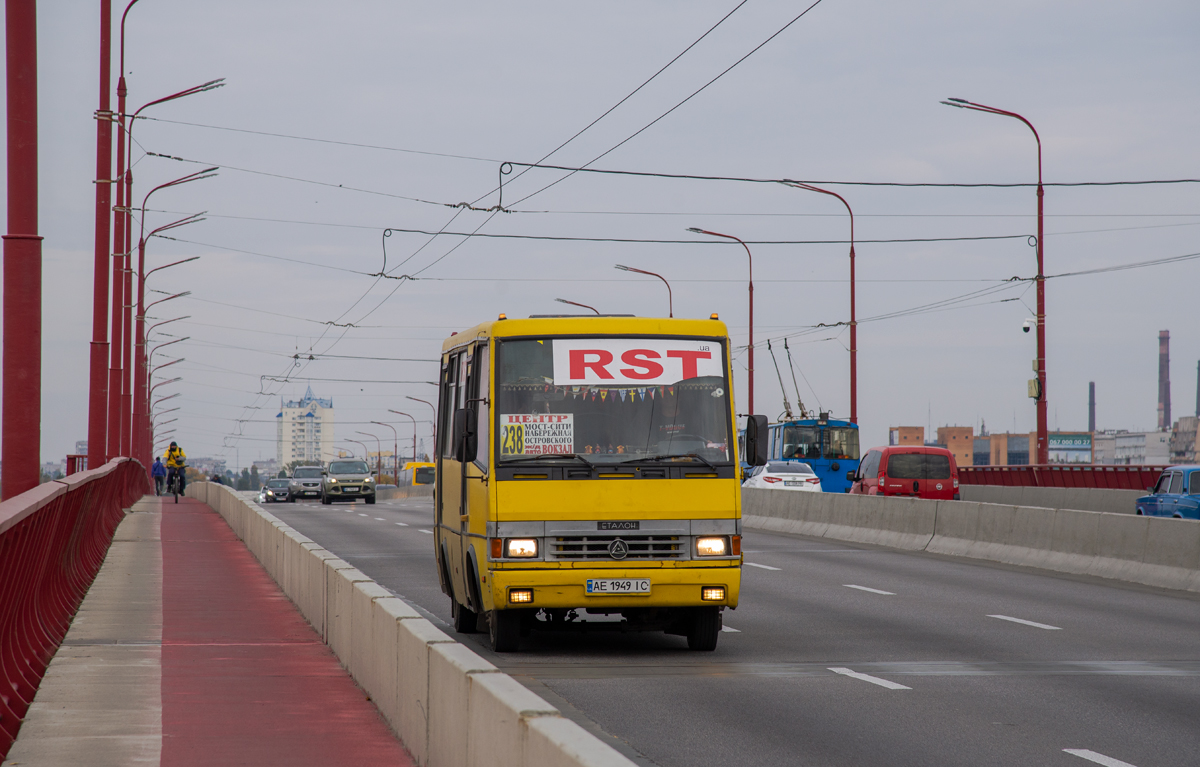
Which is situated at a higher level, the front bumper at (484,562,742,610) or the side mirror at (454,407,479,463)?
the side mirror at (454,407,479,463)

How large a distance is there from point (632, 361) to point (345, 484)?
4389cm

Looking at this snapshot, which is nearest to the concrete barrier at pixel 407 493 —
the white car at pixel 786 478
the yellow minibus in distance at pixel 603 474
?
the white car at pixel 786 478

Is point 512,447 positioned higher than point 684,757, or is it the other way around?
point 512,447

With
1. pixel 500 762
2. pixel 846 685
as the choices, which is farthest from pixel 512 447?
pixel 500 762

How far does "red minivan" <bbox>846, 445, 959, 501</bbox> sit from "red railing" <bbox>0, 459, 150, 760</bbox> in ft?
61.9

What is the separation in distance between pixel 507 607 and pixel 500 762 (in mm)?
6168

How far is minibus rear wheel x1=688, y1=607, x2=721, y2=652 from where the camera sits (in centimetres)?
1216

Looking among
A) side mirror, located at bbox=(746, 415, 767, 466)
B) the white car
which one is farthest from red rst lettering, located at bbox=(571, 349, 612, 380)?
the white car

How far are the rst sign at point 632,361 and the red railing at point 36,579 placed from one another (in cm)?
401

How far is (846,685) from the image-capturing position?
33.7 feet

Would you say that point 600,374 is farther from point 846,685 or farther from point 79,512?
point 79,512

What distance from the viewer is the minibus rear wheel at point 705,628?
479 inches

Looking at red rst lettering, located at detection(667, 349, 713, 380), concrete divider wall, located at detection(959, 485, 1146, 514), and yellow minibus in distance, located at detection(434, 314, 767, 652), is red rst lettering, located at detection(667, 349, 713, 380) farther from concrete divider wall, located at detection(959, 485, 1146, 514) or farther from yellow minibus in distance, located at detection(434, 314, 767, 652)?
concrete divider wall, located at detection(959, 485, 1146, 514)

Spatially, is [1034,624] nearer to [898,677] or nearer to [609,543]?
[898,677]
